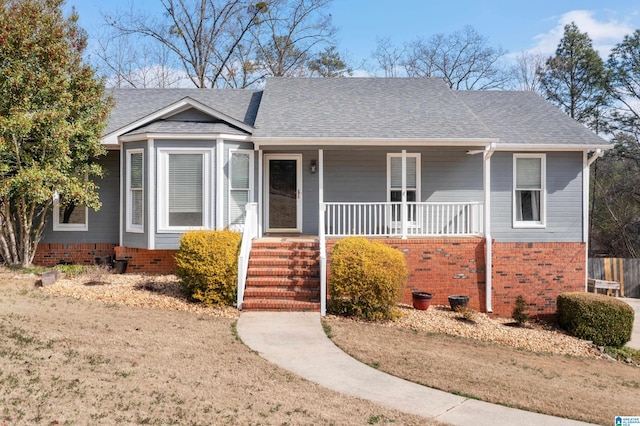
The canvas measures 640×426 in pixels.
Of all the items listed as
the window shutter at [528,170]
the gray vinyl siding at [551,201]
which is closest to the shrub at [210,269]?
the gray vinyl siding at [551,201]

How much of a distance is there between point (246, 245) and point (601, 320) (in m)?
7.60

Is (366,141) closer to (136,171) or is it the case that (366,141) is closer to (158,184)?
(158,184)

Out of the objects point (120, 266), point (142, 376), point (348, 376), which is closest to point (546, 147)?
point (348, 376)

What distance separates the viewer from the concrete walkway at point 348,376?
4609 millimetres

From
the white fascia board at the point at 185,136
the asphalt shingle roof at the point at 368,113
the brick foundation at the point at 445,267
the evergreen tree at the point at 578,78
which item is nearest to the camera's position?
the brick foundation at the point at 445,267

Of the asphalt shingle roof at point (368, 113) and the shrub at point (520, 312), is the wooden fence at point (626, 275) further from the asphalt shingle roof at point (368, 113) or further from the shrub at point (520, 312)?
the shrub at point (520, 312)

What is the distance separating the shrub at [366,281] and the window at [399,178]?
406cm

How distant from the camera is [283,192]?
1256cm

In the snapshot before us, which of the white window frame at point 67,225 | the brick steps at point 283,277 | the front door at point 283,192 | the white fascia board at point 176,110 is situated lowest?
the brick steps at point 283,277

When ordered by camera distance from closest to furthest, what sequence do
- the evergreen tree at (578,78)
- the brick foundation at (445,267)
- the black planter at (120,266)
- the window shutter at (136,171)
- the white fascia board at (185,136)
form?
the brick foundation at (445,267), the white fascia board at (185,136), the window shutter at (136,171), the black planter at (120,266), the evergreen tree at (578,78)

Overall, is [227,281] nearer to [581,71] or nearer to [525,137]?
[525,137]

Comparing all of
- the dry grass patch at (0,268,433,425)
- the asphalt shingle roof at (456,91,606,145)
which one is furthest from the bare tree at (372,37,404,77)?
the dry grass patch at (0,268,433,425)

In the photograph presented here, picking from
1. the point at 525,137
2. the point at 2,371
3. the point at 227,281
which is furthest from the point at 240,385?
the point at 525,137

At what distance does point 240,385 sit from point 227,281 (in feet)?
12.7
